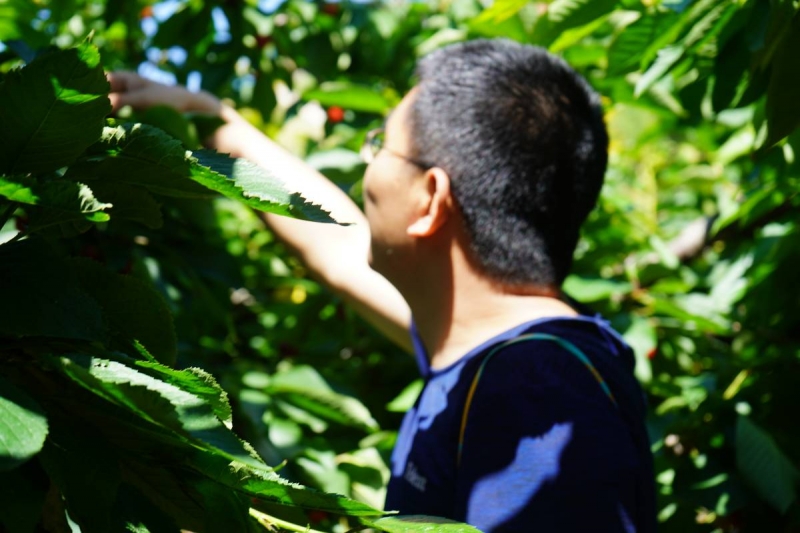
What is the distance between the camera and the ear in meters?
1.39

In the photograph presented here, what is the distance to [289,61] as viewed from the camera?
9.38 feet

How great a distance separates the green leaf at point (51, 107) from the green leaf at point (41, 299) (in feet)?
0.22

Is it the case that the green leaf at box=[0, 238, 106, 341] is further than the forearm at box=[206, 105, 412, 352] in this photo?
No

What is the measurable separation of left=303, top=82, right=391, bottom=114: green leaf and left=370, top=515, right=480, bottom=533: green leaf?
1592mm

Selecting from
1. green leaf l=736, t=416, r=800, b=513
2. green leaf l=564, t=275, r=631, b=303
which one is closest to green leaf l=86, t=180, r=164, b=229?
green leaf l=736, t=416, r=800, b=513

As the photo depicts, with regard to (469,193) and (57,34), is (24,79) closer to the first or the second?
(469,193)

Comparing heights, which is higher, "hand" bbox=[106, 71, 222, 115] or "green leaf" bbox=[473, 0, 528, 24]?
"green leaf" bbox=[473, 0, 528, 24]

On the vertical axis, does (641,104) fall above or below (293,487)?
below

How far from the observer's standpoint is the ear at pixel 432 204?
4.55 feet

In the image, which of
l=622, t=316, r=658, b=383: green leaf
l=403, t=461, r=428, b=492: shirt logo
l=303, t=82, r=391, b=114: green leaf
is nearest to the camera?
l=403, t=461, r=428, b=492: shirt logo

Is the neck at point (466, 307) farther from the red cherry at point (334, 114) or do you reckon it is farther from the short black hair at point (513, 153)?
the red cherry at point (334, 114)

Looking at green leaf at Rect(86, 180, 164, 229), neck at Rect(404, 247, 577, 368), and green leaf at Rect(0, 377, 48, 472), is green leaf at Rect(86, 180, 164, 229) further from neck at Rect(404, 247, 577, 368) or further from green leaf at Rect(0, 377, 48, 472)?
neck at Rect(404, 247, 577, 368)

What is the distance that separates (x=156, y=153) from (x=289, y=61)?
2.27m

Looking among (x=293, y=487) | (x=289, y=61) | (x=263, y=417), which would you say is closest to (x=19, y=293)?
(x=293, y=487)
